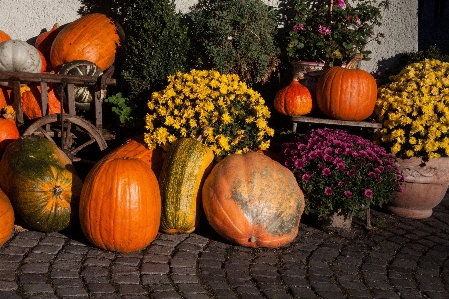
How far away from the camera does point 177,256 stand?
4.65 meters

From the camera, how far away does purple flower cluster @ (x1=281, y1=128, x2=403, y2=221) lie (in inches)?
203

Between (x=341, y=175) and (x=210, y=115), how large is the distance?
137cm

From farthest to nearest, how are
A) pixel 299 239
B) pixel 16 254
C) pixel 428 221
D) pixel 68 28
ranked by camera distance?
pixel 68 28 → pixel 428 221 → pixel 299 239 → pixel 16 254

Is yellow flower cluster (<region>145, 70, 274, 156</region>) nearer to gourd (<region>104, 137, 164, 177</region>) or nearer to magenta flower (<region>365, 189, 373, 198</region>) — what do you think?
gourd (<region>104, 137, 164, 177</region>)

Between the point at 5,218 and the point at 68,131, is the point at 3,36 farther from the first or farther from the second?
the point at 5,218

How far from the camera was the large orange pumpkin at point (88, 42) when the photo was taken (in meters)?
6.69

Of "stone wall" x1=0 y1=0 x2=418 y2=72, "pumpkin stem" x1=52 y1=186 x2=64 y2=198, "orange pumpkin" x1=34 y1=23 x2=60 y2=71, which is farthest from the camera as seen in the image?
"stone wall" x1=0 y1=0 x2=418 y2=72

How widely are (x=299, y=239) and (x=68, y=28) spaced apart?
3.82m

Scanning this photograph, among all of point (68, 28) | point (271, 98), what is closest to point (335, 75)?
point (271, 98)

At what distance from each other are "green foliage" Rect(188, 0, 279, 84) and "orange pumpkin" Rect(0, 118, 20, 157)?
7.33 ft

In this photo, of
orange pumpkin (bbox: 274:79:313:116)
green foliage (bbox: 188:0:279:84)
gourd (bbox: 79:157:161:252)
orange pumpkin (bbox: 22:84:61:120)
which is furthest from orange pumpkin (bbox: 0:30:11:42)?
orange pumpkin (bbox: 274:79:313:116)

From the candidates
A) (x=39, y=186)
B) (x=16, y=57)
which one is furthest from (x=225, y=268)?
(x=16, y=57)

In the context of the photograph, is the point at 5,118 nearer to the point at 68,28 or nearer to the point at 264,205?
the point at 68,28

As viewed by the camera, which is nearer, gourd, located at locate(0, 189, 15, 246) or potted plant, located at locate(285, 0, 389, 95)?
gourd, located at locate(0, 189, 15, 246)
